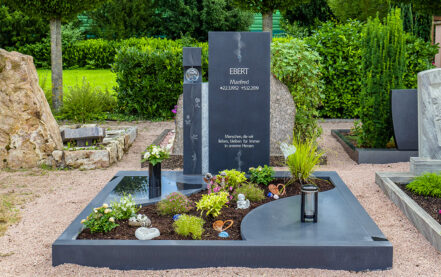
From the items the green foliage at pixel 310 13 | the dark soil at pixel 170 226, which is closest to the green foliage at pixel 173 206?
the dark soil at pixel 170 226

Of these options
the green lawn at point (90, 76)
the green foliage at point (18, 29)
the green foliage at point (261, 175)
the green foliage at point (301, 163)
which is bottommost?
the green foliage at point (261, 175)

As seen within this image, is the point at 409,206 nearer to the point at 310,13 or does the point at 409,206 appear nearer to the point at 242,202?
the point at 242,202

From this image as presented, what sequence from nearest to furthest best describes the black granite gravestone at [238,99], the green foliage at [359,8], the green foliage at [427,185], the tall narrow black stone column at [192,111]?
the green foliage at [427,185], the black granite gravestone at [238,99], the tall narrow black stone column at [192,111], the green foliage at [359,8]

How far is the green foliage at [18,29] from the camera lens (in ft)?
66.7

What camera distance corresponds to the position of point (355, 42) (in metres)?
Result: 10.6

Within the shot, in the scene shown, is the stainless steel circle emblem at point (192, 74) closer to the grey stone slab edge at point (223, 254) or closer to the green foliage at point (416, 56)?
the grey stone slab edge at point (223, 254)

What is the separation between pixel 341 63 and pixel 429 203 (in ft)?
18.7

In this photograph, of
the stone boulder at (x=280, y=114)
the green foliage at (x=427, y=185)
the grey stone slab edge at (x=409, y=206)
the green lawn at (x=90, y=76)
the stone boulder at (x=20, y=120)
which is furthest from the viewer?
the green lawn at (x=90, y=76)

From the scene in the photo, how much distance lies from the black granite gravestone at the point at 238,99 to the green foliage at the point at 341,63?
4.46 metres

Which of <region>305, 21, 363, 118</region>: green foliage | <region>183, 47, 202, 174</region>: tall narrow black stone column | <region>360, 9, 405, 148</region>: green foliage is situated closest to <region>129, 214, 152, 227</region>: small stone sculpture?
<region>183, 47, 202, 174</region>: tall narrow black stone column

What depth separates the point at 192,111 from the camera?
21.5ft

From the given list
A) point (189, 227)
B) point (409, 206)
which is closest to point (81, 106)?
point (189, 227)

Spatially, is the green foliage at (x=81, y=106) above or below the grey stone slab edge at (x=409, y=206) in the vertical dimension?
above

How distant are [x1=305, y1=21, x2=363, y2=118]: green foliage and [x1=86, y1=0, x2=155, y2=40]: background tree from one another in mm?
11928
